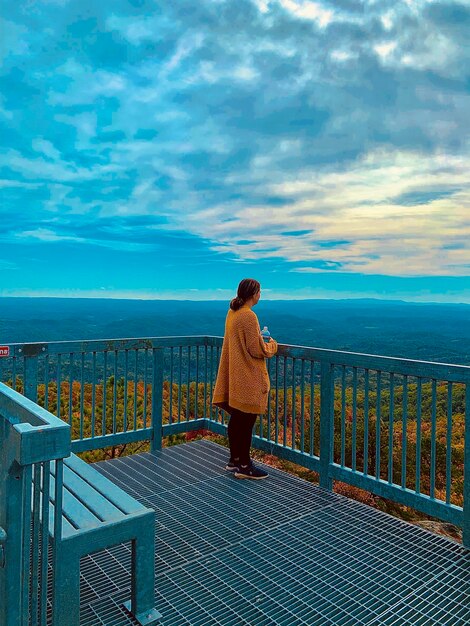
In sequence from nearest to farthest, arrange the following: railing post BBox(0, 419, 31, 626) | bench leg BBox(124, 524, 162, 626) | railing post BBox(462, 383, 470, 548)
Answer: railing post BBox(0, 419, 31, 626)
bench leg BBox(124, 524, 162, 626)
railing post BBox(462, 383, 470, 548)

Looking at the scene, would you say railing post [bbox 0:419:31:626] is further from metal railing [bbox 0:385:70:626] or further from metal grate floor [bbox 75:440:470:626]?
metal grate floor [bbox 75:440:470:626]

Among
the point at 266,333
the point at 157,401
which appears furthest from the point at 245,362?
the point at 157,401

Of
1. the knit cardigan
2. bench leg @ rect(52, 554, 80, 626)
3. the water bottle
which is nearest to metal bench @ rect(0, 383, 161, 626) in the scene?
bench leg @ rect(52, 554, 80, 626)

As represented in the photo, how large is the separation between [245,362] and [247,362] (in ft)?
0.06

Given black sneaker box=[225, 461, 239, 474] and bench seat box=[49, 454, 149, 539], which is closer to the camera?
bench seat box=[49, 454, 149, 539]

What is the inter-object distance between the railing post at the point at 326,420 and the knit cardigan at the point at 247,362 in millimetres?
517

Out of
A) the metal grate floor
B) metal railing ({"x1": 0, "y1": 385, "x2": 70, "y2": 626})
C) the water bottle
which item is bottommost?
the metal grate floor

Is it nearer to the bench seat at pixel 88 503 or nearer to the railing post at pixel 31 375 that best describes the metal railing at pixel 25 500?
the bench seat at pixel 88 503

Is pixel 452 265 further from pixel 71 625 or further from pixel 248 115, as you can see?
pixel 71 625

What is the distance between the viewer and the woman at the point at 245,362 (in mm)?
4238

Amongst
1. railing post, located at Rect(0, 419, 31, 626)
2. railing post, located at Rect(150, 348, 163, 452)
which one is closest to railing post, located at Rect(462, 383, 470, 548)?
railing post, located at Rect(0, 419, 31, 626)

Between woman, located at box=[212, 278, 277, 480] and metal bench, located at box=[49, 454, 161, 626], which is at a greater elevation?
woman, located at box=[212, 278, 277, 480]

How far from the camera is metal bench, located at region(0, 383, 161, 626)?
1.52m

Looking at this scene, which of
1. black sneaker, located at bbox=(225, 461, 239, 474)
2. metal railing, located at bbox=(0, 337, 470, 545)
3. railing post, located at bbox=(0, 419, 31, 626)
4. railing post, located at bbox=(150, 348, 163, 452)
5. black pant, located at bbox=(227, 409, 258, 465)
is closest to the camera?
railing post, located at bbox=(0, 419, 31, 626)
